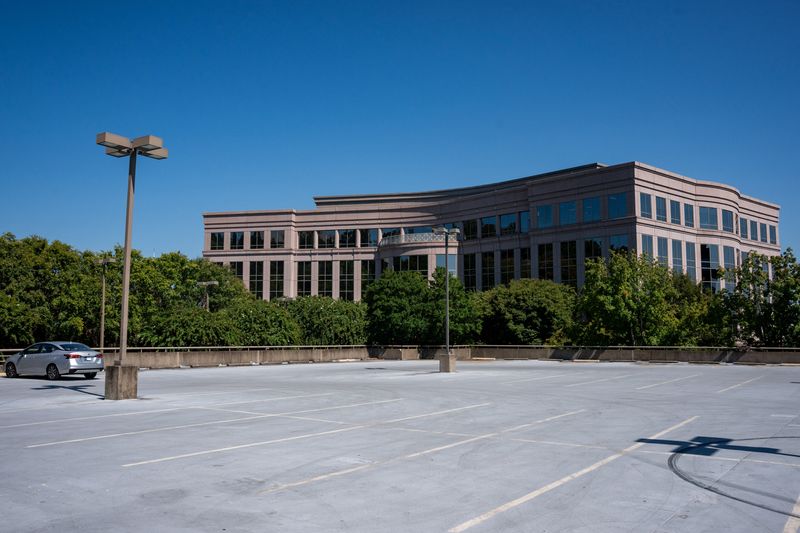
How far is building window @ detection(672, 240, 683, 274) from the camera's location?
73.0 m

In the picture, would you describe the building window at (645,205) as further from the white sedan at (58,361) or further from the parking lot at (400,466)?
the white sedan at (58,361)

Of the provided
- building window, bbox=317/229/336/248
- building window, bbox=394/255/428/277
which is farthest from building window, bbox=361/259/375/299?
building window, bbox=394/255/428/277

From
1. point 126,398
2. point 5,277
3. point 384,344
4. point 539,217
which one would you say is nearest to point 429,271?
point 539,217

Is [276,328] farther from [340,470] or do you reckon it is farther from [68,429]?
[340,470]

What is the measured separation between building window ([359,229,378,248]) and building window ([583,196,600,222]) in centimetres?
3538

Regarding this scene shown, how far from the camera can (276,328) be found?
5738 cm

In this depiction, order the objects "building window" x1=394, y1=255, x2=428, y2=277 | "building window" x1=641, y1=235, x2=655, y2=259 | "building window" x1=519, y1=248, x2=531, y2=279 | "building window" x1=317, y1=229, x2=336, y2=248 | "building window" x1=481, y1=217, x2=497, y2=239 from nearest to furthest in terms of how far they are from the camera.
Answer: "building window" x1=641, y1=235, x2=655, y2=259 < "building window" x1=519, y1=248, x2=531, y2=279 < "building window" x1=394, y1=255, x2=428, y2=277 < "building window" x1=481, y1=217, x2=497, y2=239 < "building window" x1=317, y1=229, x2=336, y2=248

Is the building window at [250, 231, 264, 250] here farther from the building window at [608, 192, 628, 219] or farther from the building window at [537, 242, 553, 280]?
the building window at [608, 192, 628, 219]

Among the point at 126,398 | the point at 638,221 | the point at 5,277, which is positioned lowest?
the point at 126,398

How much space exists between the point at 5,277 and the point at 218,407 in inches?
1628

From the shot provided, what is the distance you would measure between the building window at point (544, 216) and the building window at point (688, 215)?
1499 centimetres

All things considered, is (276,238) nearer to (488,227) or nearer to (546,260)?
(488,227)

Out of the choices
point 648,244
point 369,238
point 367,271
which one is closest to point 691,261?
point 648,244

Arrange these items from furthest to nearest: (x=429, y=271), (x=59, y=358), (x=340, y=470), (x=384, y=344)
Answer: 1. (x=429, y=271)
2. (x=384, y=344)
3. (x=59, y=358)
4. (x=340, y=470)
